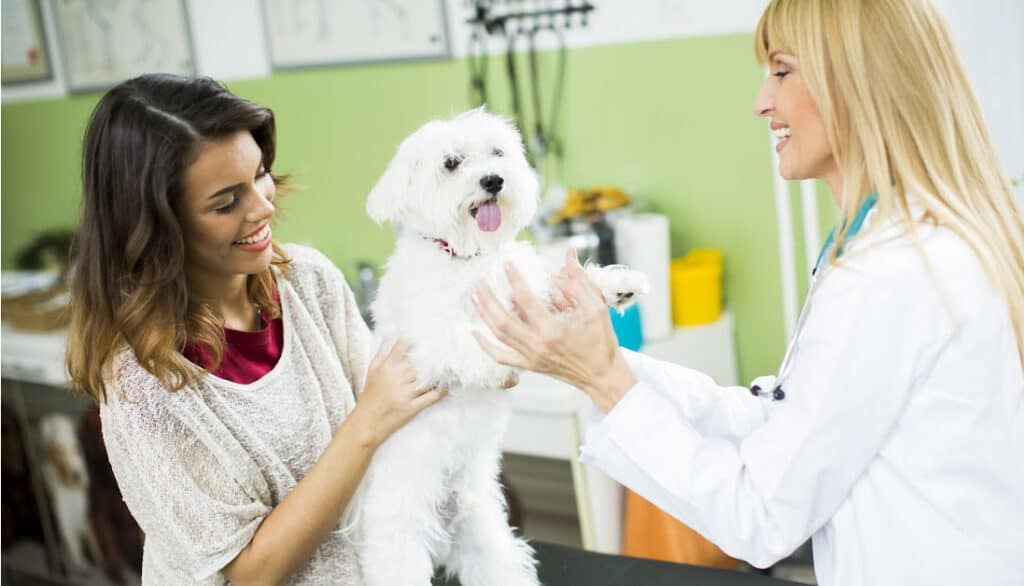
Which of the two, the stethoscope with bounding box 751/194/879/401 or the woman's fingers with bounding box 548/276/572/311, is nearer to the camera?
the stethoscope with bounding box 751/194/879/401

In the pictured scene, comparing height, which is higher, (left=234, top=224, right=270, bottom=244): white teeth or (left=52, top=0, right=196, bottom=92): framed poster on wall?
(left=52, top=0, right=196, bottom=92): framed poster on wall

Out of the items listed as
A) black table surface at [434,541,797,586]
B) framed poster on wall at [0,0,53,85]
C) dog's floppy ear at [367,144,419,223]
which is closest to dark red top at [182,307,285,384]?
dog's floppy ear at [367,144,419,223]

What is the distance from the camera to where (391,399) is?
1397 millimetres

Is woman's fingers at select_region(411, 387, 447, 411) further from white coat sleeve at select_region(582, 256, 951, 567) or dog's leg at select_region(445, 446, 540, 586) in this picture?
white coat sleeve at select_region(582, 256, 951, 567)

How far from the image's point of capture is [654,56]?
2.68 m

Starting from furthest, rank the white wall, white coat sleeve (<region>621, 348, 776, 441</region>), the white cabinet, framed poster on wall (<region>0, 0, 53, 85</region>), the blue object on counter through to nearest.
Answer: framed poster on wall (<region>0, 0, 53, 85</region>)
the blue object on counter
the white cabinet
the white wall
white coat sleeve (<region>621, 348, 776, 441</region>)

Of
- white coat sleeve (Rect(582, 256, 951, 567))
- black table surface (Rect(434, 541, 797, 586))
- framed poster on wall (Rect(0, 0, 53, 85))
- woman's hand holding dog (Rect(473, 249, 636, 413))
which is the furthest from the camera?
framed poster on wall (Rect(0, 0, 53, 85))

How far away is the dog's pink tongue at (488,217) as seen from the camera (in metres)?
1.46

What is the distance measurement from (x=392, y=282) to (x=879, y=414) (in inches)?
32.3

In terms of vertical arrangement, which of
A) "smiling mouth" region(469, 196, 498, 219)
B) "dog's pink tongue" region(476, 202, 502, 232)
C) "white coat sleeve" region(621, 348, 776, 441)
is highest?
"smiling mouth" region(469, 196, 498, 219)

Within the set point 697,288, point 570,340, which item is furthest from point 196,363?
point 697,288

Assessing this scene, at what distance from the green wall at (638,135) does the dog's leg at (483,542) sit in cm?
105

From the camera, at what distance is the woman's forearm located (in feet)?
4.42

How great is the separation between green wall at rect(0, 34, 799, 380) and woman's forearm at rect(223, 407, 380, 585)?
109 centimetres
